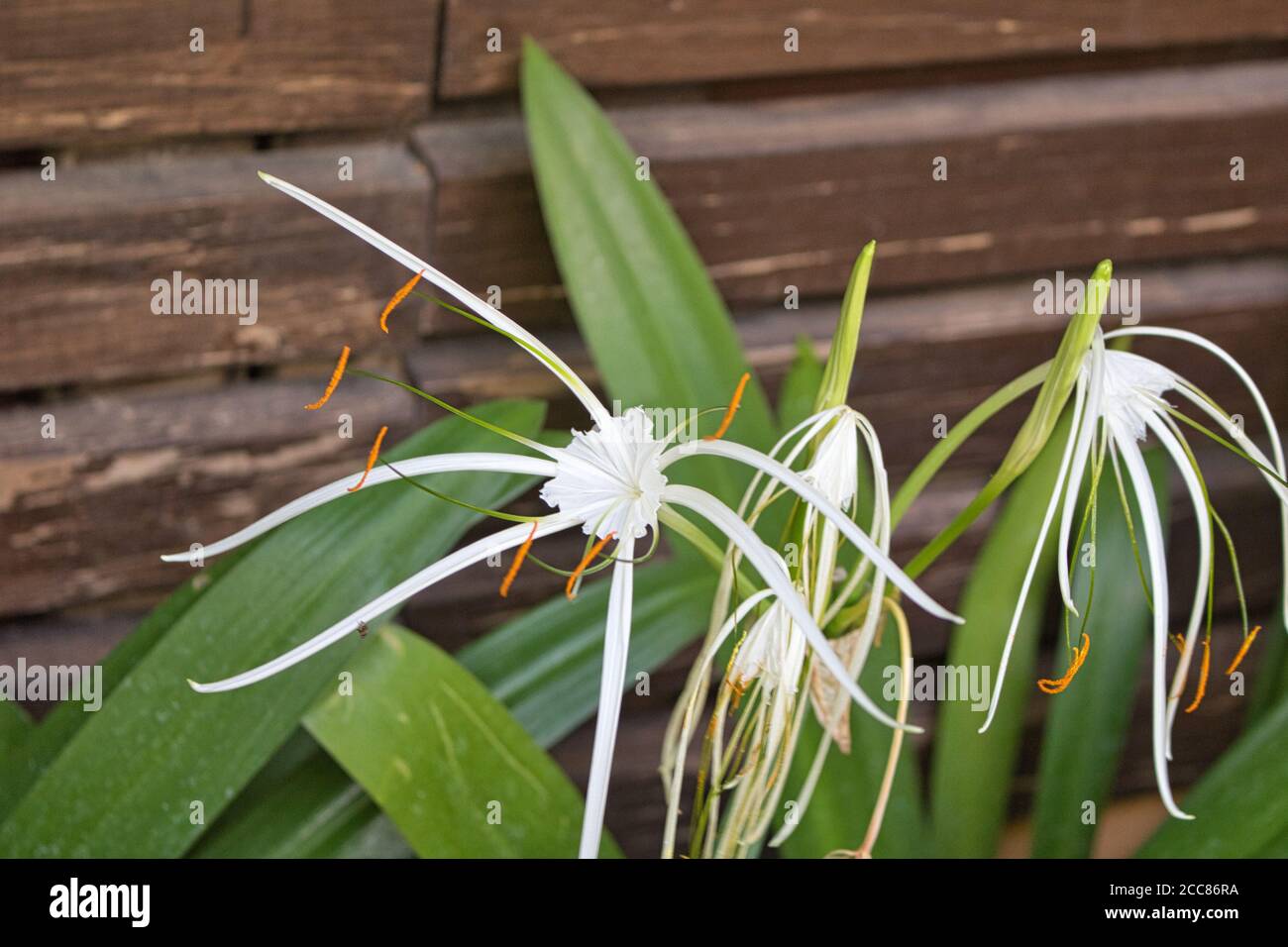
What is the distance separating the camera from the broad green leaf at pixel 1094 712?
0.99m

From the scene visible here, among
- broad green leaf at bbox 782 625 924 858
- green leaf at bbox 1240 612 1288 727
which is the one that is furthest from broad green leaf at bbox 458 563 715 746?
green leaf at bbox 1240 612 1288 727

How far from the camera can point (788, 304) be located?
3.37 ft

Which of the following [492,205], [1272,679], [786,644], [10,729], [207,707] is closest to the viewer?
[786,644]

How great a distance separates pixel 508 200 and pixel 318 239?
138 mm

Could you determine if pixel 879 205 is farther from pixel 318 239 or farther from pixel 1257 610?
pixel 1257 610

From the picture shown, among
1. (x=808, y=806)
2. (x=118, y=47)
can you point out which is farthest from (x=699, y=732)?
(x=118, y=47)

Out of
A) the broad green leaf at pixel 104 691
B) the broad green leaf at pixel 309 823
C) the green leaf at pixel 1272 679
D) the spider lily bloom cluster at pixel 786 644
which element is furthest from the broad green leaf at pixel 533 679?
the green leaf at pixel 1272 679

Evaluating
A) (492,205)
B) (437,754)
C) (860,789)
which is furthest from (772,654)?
(492,205)

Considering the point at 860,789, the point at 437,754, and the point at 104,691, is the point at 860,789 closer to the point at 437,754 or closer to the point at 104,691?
the point at 437,754

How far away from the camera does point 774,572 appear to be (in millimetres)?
415

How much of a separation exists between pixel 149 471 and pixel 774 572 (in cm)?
65

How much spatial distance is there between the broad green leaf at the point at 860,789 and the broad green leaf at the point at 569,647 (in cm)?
11

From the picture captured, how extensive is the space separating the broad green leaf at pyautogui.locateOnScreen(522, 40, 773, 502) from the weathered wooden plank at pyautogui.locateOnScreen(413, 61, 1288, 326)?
0.24 feet

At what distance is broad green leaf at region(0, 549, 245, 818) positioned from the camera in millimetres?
730
